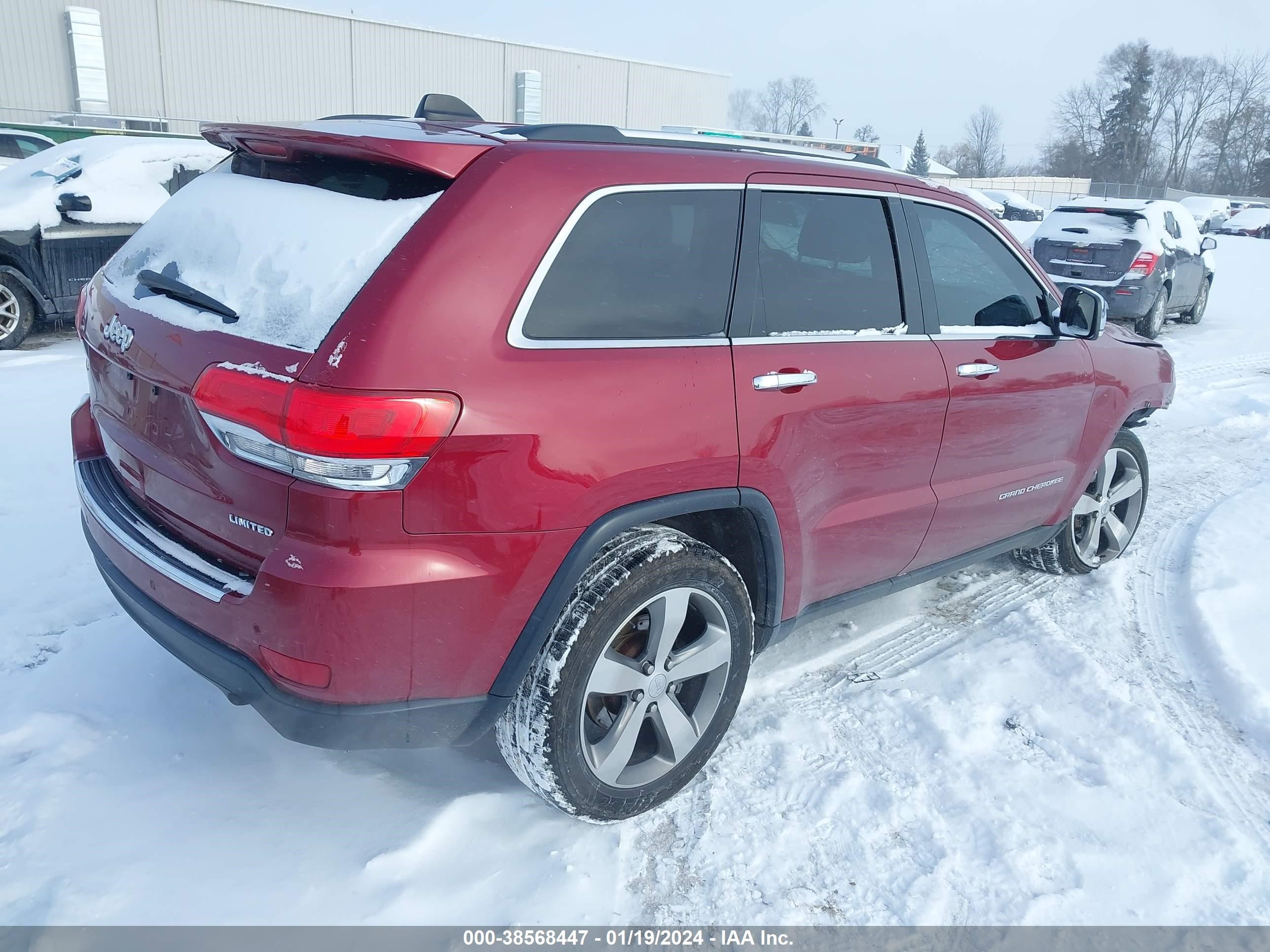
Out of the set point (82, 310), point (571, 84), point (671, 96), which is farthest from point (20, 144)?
point (671, 96)

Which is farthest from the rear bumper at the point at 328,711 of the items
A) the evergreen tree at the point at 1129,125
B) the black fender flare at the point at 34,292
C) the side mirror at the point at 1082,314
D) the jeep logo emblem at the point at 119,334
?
the evergreen tree at the point at 1129,125

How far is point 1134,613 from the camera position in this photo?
13.8 feet

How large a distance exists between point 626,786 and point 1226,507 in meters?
4.50

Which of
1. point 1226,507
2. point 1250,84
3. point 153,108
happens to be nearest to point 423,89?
point 153,108

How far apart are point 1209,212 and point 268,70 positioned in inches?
1419

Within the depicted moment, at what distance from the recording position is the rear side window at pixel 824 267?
111 inches

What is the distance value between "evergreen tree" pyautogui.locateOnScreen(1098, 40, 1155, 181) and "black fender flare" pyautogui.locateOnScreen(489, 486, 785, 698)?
84013 mm

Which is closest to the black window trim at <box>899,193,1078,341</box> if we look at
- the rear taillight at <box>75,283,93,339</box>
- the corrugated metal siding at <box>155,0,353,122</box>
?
the rear taillight at <box>75,283,93,339</box>

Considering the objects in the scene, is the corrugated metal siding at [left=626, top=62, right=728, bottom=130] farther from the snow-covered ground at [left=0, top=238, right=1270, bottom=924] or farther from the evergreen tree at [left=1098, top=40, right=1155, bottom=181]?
the evergreen tree at [left=1098, top=40, right=1155, bottom=181]

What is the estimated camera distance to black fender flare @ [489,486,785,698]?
2.36 meters

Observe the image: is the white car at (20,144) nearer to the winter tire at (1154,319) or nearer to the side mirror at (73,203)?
the side mirror at (73,203)

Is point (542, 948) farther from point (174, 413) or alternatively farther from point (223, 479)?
point (174, 413)

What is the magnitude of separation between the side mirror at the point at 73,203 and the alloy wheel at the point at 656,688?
776 cm

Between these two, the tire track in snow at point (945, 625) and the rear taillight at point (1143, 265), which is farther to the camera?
the rear taillight at point (1143, 265)
